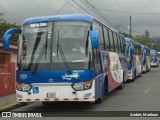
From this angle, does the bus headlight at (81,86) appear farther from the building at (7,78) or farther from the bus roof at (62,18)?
the building at (7,78)

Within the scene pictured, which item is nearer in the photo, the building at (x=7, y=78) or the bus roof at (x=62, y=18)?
the bus roof at (x=62, y=18)

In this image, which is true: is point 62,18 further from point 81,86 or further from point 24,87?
point 24,87

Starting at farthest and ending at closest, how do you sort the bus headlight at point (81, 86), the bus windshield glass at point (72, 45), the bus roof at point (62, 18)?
the bus roof at point (62, 18) < the bus windshield glass at point (72, 45) < the bus headlight at point (81, 86)

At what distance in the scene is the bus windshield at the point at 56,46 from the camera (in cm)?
1147

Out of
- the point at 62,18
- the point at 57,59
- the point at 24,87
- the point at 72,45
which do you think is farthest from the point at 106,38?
the point at 24,87

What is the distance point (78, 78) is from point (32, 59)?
164 centimetres

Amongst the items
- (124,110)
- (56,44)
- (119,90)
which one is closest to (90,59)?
(56,44)

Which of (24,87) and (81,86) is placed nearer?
(81,86)

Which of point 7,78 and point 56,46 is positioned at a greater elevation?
point 56,46

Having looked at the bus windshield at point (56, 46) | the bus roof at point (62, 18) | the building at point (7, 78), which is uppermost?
the bus roof at point (62, 18)

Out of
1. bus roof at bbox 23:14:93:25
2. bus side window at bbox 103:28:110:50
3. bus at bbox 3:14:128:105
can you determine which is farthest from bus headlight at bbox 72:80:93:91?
bus side window at bbox 103:28:110:50

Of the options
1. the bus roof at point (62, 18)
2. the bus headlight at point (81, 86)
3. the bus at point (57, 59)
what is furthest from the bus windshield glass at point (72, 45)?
the bus headlight at point (81, 86)

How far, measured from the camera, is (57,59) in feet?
37.7

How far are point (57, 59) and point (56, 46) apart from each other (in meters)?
0.45
